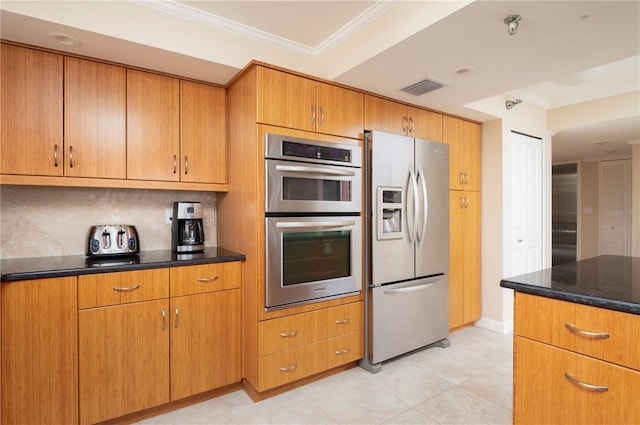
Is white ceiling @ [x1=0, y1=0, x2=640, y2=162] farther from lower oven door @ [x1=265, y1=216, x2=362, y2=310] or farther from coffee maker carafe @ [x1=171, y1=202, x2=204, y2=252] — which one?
lower oven door @ [x1=265, y1=216, x2=362, y2=310]

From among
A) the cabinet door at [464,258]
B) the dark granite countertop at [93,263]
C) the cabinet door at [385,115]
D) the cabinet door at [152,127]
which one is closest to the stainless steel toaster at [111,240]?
the dark granite countertop at [93,263]

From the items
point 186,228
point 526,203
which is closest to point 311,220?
point 186,228

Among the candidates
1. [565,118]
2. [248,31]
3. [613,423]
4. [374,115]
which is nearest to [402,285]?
[374,115]

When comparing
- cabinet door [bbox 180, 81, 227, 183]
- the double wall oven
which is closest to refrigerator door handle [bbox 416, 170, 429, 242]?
the double wall oven

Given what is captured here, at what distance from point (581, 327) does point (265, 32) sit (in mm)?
2465

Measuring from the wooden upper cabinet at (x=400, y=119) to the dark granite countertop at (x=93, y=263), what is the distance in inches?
60.9

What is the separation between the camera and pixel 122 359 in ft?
6.51

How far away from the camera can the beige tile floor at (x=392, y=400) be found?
2092 mm

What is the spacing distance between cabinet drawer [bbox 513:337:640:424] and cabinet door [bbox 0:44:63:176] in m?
2.74

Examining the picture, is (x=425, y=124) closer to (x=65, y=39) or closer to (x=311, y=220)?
(x=311, y=220)

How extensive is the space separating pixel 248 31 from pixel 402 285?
7.39 feet

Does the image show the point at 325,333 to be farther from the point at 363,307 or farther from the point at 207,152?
the point at 207,152

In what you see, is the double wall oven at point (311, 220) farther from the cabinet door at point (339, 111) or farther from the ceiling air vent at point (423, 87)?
the ceiling air vent at point (423, 87)

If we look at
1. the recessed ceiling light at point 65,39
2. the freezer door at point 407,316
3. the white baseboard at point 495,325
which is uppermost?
the recessed ceiling light at point 65,39
